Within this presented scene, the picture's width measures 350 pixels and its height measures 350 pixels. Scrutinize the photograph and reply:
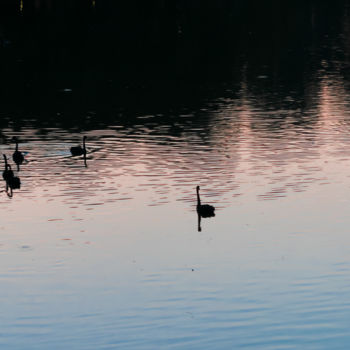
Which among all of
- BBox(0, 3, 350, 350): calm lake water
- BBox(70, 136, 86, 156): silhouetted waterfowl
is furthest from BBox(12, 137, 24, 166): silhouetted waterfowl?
BBox(70, 136, 86, 156): silhouetted waterfowl

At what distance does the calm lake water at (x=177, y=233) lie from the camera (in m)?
26.4

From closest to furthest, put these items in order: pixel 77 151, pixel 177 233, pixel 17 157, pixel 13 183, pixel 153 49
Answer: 1. pixel 177 233
2. pixel 13 183
3. pixel 17 157
4. pixel 77 151
5. pixel 153 49

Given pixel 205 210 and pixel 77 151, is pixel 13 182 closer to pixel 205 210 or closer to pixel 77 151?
pixel 77 151

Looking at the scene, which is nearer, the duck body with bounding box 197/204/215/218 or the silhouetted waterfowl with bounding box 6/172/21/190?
the duck body with bounding box 197/204/215/218

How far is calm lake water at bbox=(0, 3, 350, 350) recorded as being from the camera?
86.5 ft

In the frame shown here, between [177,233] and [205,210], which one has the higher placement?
[205,210]

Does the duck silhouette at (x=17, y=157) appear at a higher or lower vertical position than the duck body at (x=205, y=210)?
higher

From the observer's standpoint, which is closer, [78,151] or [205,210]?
[205,210]

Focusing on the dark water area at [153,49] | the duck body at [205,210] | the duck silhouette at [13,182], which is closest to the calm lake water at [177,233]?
the duck body at [205,210]

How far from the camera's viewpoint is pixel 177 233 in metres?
34.5

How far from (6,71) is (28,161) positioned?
38479 mm

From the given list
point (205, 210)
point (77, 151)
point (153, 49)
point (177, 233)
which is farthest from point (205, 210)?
point (153, 49)

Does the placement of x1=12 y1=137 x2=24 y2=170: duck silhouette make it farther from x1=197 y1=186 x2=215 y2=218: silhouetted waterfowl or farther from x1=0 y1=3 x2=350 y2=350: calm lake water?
x1=197 y1=186 x2=215 y2=218: silhouetted waterfowl

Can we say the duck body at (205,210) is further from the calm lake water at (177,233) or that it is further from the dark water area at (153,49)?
the dark water area at (153,49)
